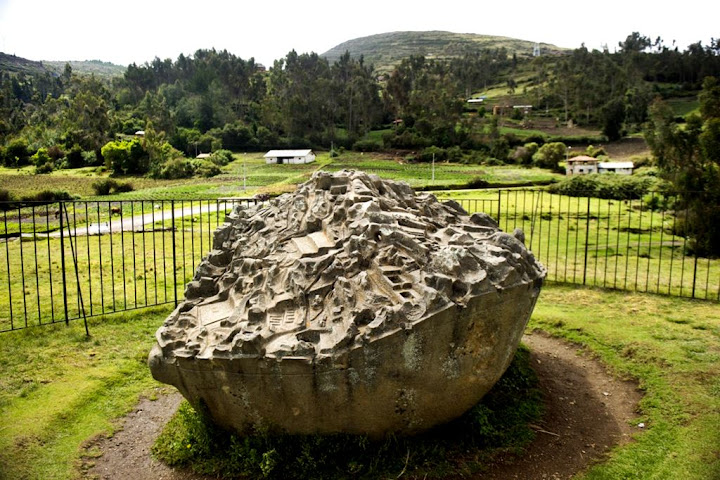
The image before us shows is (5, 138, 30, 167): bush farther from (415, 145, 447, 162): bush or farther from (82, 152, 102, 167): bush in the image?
(415, 145, 447, 162): bush

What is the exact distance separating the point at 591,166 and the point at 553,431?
42166mm

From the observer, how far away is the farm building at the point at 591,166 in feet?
148

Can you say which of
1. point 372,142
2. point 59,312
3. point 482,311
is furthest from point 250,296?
point 372,142

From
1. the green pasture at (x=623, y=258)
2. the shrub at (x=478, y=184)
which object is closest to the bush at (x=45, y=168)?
the shrub at (x=478, y=184)

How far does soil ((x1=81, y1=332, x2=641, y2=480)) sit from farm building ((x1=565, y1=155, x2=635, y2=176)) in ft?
130

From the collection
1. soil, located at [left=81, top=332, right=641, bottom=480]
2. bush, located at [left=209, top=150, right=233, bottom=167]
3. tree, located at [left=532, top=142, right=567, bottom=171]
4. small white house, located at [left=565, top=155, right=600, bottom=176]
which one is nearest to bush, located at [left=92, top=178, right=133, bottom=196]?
→ bush, located at [left=209, top=150, right=233, bottom=167]

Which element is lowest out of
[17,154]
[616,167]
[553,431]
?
[553,431]

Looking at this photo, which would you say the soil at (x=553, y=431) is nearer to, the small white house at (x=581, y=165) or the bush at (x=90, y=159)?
the small white house at (x=581, y=165)

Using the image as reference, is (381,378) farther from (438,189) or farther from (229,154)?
(229,154)

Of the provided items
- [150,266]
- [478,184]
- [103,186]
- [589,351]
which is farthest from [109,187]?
[589,351]

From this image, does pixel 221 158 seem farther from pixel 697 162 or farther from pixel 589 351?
pixel 589 351

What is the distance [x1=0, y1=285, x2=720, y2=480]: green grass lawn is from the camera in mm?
6246

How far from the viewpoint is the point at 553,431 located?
6773 mm

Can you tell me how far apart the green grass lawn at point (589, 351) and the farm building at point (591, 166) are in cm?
3620
